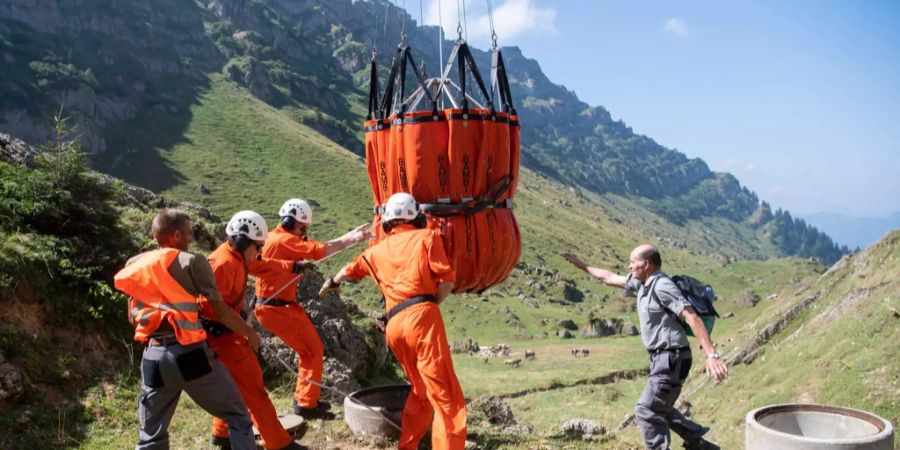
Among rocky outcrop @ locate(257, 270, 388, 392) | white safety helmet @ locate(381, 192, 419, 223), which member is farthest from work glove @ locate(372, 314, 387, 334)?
white safety helmet @ locate(381, 192, 419, 223)

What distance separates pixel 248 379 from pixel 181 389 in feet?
3.08

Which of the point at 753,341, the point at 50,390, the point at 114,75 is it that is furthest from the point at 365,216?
the point at 50,390

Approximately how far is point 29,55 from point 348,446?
274 ft

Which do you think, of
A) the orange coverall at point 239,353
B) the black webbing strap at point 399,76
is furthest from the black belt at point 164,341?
the black webbing strap at point 399,76

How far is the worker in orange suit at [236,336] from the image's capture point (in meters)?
5.91

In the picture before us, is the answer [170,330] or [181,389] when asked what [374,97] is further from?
[181,389]

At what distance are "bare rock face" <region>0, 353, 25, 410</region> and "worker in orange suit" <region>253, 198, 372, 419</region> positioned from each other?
265 centimetres

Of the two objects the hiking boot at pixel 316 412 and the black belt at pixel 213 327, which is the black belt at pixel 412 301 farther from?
the hiking boot at pixel 316 412

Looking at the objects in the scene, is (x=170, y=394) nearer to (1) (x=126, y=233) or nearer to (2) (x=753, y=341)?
(1) (x=126, y=233)

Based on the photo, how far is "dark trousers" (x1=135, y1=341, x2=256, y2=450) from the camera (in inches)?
193

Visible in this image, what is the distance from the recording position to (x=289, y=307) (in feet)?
23.9

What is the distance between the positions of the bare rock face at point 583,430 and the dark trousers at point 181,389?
423 cm

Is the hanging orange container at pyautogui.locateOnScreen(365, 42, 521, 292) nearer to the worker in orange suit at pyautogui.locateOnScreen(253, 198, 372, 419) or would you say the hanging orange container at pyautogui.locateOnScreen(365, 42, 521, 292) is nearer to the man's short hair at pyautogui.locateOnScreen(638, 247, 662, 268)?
the worker in orange suit at pyautogui.locateOnScreen(253, 198, 372, 419)

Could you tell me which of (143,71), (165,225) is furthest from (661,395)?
(143,71)
